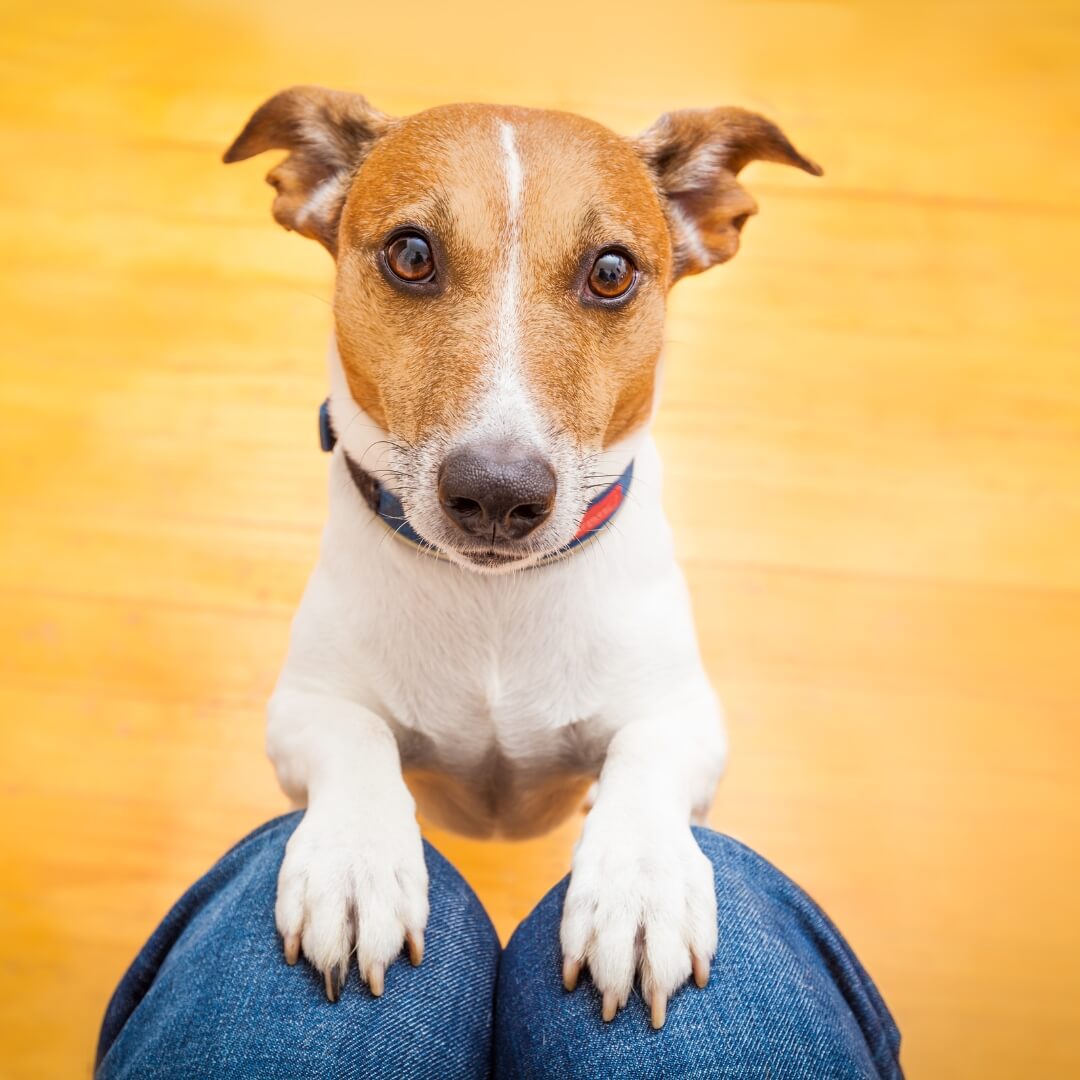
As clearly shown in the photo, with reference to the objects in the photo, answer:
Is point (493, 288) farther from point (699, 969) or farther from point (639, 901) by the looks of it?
point (699, 969)

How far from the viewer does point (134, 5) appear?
3182 millimetres

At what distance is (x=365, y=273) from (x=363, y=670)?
616mm

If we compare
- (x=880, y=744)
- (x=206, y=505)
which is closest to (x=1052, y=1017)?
(x=880, y=744)

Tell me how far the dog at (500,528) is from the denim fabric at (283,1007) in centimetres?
5

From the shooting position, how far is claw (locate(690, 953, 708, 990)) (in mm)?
1271

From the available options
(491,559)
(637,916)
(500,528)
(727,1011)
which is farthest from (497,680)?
A: (727,1011)

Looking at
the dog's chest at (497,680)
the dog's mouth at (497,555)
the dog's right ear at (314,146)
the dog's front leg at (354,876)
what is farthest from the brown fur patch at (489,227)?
the dog's front leg at (354,876)

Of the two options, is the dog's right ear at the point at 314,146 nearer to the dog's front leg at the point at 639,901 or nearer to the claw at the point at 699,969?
the dog's front leg at the point at 639,901

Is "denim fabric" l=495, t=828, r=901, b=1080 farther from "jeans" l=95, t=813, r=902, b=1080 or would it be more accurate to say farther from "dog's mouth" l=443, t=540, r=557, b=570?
"dog's mouth" l=443, t=540, r=557, b=570

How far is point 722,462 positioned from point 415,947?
1623 millimetres

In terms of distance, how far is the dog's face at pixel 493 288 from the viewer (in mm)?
1317

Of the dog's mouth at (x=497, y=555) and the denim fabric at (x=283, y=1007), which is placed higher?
the dog's mouth at (x=497, y=555)

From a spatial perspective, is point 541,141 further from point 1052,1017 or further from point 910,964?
point 1052,1017

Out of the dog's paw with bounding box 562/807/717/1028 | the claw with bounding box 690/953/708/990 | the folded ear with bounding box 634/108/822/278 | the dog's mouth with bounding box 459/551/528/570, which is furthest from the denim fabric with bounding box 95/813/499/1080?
the folded ear with bounding box 634/108/822/278
